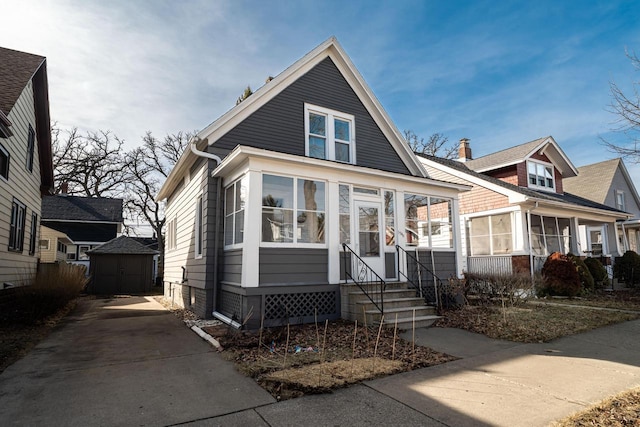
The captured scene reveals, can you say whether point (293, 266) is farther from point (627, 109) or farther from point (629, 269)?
point (629, 269)

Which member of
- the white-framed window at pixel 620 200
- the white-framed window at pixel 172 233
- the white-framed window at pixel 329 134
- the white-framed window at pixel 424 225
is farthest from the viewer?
the white-framed window at pixel 620 200

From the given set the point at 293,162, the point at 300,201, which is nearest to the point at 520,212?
the point at 300,201

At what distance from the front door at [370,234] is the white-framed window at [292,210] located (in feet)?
4.07

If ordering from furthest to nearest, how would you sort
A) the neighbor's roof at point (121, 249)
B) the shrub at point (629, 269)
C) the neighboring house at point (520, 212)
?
the neighbor's roof at point (121, 249), the shrub at point (629, 269), the neighboring house at point (520, 212)

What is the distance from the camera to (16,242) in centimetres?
1107

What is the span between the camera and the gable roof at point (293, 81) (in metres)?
9.63

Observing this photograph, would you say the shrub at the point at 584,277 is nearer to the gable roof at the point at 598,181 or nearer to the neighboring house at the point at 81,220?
the gable roof at the point at 598,181

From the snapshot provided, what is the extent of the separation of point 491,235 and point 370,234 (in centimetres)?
915

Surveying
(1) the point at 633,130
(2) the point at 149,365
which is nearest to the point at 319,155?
(2) the point at 149,365

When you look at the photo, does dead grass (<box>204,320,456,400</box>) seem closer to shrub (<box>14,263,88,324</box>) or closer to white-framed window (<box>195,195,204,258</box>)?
white-framed window (<box>195,195,204,258</box>)

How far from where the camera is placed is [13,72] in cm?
1020

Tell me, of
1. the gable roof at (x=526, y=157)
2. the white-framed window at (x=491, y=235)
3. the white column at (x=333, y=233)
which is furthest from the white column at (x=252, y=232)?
the gable roof at (x=526, y=157)

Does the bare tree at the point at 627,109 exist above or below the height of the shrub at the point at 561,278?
above

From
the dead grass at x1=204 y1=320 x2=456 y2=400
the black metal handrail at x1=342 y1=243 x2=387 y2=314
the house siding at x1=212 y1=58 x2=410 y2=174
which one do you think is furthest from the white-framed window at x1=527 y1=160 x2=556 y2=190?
the dead grass at x1=204 y1=320 x2=456 y2=400
